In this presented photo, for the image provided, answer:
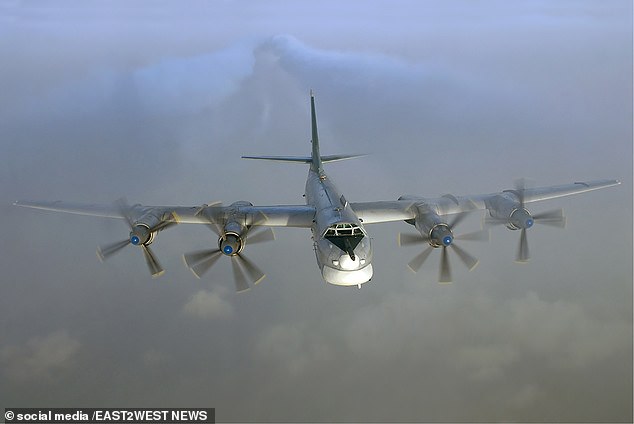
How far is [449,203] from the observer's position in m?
26.3

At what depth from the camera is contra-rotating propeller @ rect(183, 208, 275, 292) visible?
68.1 ft

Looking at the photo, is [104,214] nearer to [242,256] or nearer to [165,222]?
[165,222]

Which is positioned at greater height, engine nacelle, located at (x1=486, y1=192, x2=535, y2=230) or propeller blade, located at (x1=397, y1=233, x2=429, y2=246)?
engine nacelle, located at (x1=486, y1=192, x2=535, y2=230)

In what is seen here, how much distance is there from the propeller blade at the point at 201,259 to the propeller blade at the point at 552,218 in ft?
53.0

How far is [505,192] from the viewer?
1050 inches

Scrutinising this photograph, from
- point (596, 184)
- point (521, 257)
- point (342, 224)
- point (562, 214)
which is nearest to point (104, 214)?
point (342, 224)

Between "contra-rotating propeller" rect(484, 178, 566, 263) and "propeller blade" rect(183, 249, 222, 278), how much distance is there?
14.1 m

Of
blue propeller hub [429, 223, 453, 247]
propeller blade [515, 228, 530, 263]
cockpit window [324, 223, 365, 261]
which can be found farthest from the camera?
propeller blade [515, 228, 530, 263]

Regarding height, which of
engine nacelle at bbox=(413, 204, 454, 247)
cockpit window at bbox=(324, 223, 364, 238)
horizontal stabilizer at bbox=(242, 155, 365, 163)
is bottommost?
cockpit window at bbox=(324, 223, 364, 238)

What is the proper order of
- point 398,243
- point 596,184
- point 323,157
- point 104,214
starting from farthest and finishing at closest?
point 323,157
point 596,184
point 104,214
point 398,243

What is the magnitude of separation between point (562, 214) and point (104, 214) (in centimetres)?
2363

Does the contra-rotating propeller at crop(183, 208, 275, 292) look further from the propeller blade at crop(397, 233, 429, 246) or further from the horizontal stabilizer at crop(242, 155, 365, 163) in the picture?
the horizontal stabilizer at crop(242, 155, 365, 163)

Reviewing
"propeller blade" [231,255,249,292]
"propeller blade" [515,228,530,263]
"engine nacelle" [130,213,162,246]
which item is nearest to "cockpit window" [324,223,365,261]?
"propeller blade" [231,255,249,292]

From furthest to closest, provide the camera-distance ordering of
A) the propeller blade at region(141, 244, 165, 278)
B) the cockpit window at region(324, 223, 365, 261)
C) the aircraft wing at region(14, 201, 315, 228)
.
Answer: the aircraft wing at region(14, 201, 315, 228), the propeller blade at region(141, 244, 165, 278), the cockpit window at region(324, 223, 365, 261)
